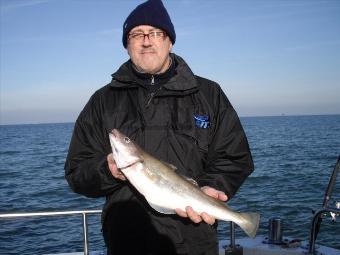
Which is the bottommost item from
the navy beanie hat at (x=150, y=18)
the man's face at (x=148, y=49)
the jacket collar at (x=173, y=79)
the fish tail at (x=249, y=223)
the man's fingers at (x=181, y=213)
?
the fish tail at (x=249, y=223)

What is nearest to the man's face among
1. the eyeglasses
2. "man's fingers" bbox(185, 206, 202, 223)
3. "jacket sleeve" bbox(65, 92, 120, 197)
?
the eyeglasses

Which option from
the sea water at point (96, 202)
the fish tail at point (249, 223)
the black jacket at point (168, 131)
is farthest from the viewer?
the sea water at point (96, 202)

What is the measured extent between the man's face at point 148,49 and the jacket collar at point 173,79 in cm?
14

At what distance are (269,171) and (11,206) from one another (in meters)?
16.5

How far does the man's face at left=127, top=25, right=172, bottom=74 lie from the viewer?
4203 millimetres

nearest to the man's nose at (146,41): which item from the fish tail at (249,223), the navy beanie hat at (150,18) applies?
the navy beanie hat at (150,18)

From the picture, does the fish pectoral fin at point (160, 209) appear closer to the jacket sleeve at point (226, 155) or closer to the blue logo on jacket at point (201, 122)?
the jacket sleeve at point (226, 155)

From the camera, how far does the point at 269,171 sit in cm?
2712

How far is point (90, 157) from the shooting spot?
4215 mm

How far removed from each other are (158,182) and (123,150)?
536 millimetres

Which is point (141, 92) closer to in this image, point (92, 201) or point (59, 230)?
point (59, 230)

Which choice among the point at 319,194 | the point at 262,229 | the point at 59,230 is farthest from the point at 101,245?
the point at 319,194

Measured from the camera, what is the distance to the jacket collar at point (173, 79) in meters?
4.18

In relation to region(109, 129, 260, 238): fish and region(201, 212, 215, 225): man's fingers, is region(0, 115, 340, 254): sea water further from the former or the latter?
region(201, 212, 215, 225): man's fingers
